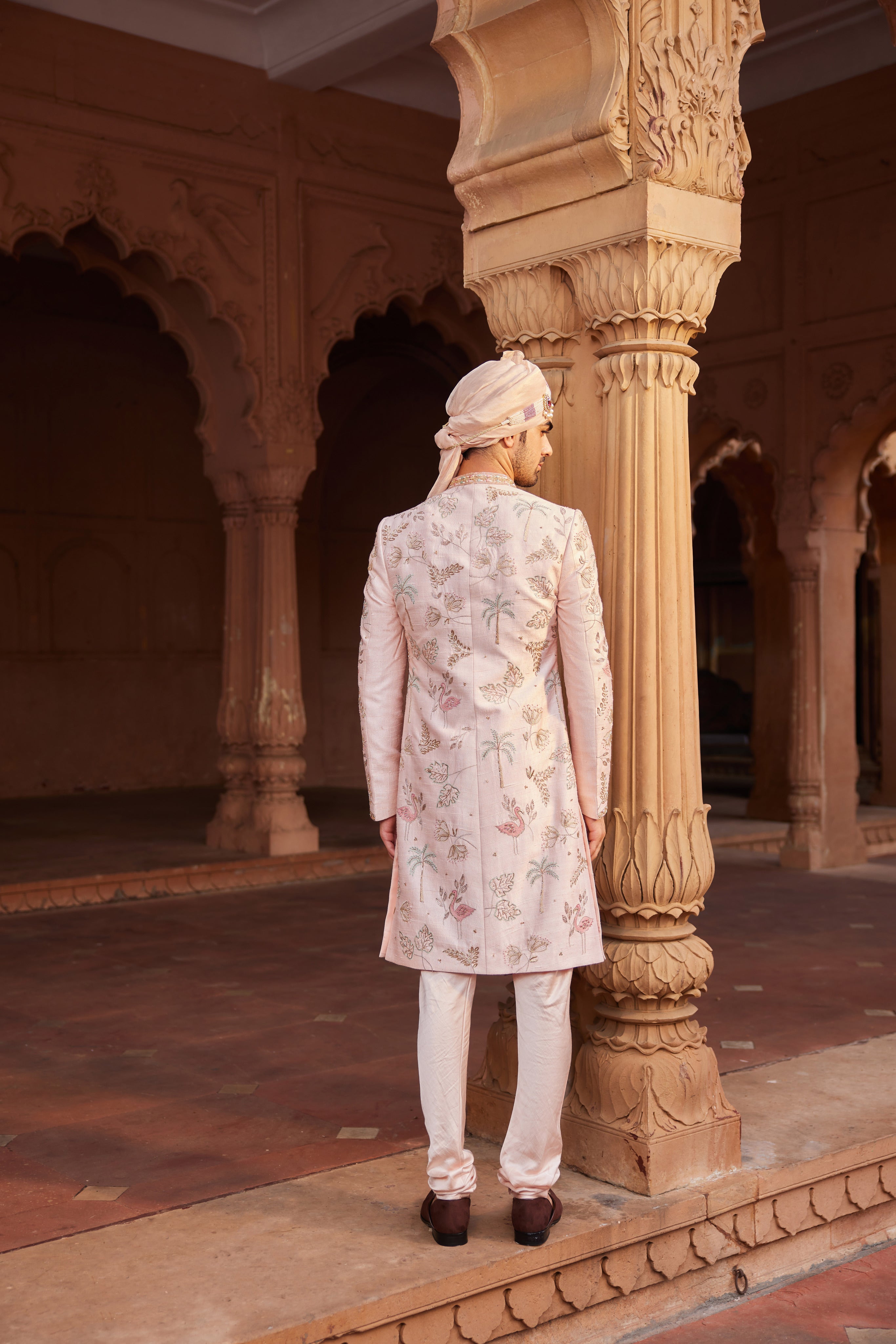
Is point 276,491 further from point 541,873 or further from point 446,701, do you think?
point 541,873

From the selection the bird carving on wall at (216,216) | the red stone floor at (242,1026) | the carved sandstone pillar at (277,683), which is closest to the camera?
the red stone floor at (242,1026)

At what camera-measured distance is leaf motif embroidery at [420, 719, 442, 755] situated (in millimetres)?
2674

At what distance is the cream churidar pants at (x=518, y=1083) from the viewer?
2.64 m

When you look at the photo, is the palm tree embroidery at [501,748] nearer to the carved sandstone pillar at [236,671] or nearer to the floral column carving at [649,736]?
the floral column carving at [649,736]

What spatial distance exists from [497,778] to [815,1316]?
126 centimetres

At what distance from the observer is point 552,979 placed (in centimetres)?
266

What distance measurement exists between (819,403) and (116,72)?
14.4 ft

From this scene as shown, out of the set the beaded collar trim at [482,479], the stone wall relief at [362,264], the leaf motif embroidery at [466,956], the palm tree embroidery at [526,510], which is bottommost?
the leaf motif embroidery at [466,956]

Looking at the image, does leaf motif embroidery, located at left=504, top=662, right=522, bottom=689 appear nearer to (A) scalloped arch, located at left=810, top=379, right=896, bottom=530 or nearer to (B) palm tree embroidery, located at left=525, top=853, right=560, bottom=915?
(B) palm tree embroidery, located at left=525, top=853, right=560, bottom=915

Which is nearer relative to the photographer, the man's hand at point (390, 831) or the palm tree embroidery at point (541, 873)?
the palm tree embroidery at point (541, 873)

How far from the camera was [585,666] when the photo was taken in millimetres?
2676

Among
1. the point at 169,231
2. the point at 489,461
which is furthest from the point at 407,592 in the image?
the point at 169,231

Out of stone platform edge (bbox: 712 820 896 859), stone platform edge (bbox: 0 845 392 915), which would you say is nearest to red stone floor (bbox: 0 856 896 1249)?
stone platform edge (bbox: 0 845 392 915)

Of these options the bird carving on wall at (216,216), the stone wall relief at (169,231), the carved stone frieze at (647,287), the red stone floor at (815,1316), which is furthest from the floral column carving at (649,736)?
the bird carving on wall at (216,216)
